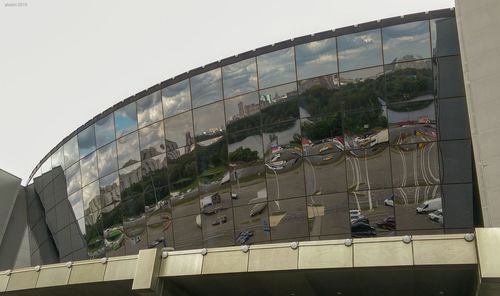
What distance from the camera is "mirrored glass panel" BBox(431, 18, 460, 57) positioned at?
94.0 ft

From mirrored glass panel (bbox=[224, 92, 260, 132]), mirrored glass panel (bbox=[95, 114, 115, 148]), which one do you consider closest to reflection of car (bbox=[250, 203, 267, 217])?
mirrored glass panel (bbox=[224, 92, 260, 132])

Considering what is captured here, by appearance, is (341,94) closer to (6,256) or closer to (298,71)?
(298,71)

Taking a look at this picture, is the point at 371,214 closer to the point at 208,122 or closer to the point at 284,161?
the point at 284,161

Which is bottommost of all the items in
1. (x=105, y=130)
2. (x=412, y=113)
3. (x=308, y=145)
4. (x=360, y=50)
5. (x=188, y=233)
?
(x=188, y=233)

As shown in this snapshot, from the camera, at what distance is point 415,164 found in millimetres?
28359

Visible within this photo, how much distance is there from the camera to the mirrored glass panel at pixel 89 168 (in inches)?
1447

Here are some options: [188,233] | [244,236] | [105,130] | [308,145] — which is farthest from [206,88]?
[244,236]

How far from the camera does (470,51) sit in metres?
24.8

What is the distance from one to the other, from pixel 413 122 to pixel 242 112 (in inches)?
304

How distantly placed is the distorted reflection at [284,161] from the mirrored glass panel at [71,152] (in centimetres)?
1336

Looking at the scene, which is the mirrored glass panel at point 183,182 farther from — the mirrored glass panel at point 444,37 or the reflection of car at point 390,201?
the mirrored glass panel at point 444,37

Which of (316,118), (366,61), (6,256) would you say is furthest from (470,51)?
(6,256)

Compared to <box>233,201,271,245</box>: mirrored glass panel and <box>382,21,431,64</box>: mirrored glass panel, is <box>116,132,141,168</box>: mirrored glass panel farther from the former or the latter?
<box>382,21,431,64</box>: mirrored glass panel

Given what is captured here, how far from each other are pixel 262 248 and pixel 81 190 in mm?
20129
